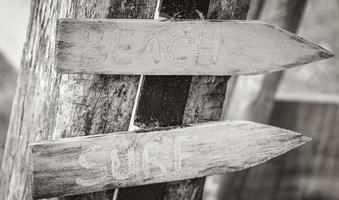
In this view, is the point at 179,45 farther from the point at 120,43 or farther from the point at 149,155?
the point at 149,155

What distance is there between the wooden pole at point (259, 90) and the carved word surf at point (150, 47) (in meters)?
1.61

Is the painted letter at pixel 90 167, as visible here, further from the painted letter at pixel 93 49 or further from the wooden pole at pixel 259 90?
the wooden pole at pixel 259 90

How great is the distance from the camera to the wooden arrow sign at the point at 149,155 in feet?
3.80

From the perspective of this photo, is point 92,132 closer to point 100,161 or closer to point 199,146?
point 100,161

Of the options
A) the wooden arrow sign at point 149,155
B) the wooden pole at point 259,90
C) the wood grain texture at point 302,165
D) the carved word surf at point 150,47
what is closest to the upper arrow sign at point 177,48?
the carved word surf at point 150,47

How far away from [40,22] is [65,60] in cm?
32

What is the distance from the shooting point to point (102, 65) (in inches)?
44.5

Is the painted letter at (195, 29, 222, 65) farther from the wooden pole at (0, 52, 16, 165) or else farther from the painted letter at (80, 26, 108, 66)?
the wooden pole at (0, 52, 16, 165)

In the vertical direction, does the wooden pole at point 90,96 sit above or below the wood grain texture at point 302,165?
above

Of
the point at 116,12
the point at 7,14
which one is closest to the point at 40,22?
the point at 116,12

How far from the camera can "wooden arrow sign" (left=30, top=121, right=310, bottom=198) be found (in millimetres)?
1159

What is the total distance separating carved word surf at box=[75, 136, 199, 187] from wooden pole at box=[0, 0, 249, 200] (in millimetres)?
73

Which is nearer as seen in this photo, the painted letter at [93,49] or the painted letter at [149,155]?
the painted letter at [93,49]

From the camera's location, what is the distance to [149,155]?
124cm
